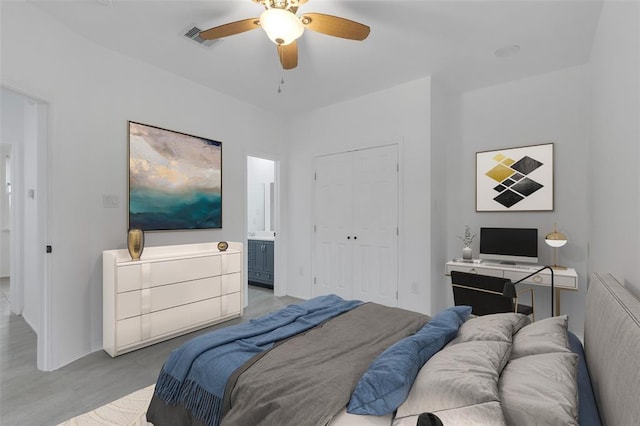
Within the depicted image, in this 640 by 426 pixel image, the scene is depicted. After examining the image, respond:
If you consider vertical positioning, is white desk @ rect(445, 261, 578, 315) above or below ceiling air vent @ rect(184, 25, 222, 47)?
below

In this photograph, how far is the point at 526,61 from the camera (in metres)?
3.19

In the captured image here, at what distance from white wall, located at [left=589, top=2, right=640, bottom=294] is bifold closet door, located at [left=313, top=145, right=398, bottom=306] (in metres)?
1.91

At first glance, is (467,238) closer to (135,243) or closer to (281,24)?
(281,24)

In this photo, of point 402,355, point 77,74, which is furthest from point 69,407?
point 77,74

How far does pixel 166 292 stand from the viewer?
3.07 metres

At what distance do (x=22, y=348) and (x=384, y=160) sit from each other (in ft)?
13.6

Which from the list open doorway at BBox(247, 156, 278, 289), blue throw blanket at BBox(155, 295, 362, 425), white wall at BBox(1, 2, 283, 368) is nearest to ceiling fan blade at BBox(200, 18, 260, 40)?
white wall at BBox(1, 2, 283, 368)

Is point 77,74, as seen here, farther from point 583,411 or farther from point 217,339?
point 583,411

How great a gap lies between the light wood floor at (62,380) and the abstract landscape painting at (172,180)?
1227 mm

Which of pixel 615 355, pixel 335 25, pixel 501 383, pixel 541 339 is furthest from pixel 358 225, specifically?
pixel 615 355

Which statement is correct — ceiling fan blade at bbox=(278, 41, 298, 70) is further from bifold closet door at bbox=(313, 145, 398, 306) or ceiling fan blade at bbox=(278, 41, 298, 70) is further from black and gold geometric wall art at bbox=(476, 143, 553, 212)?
black and gold geometric wall art at bbox=(476, 143, 553, 212)

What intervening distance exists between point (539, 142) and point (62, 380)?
494 centimetres

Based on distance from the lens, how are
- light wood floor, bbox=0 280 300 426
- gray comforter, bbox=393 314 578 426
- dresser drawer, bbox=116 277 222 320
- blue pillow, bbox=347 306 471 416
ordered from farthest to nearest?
dresser drawer, bbox=116 277 222 320
light wood floor, bbox=0 280 300 426
blue pillow, bbox=347 306 471 416
gray comforter, bbox=393 314 578 426

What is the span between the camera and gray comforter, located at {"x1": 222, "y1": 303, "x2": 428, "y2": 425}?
1.19 meters
